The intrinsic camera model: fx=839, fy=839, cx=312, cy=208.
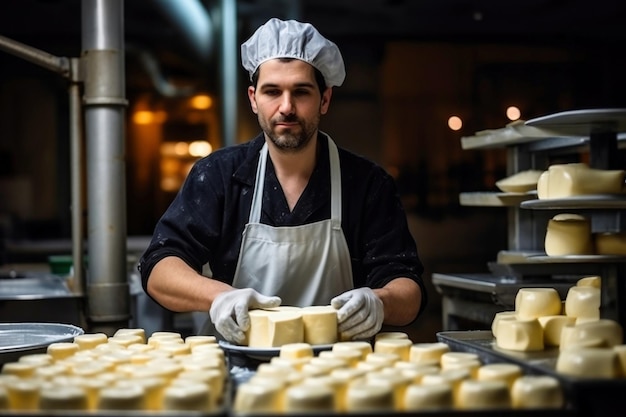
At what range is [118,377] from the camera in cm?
154

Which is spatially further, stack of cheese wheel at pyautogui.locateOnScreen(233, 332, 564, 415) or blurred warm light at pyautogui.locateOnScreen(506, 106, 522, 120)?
blurred warm light at pyautogui.locateOnScreen(506, 106, 522, 120)

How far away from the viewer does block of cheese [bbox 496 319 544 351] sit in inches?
71.6

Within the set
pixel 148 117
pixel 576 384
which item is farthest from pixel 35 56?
pixel 148 117

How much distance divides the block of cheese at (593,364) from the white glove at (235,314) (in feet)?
2.48

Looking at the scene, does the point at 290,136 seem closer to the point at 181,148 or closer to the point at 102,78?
the point at 102,78

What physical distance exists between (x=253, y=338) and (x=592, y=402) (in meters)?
0.80

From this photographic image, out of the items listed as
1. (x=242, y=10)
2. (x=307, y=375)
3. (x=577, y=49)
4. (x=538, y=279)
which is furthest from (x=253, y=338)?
(x=577, y=49)

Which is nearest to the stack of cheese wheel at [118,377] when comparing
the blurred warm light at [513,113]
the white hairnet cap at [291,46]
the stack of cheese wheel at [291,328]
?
the stack of cheese wheel at [291,328]

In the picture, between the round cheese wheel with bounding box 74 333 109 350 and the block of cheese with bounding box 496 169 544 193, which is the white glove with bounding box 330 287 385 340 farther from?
the block of cheese with bounding box 496 169 544 193

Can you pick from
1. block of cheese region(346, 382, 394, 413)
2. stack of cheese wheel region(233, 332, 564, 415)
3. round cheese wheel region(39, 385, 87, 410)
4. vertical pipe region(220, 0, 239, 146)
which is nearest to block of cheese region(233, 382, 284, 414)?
stack of cheese wheel region(233, 332, 564, 415)

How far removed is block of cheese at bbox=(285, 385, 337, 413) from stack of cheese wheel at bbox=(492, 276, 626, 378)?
0.48 m

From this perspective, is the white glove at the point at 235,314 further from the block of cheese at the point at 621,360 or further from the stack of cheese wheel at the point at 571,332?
the block of cheese at the point at 621,360

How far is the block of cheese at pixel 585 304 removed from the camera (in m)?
1.93

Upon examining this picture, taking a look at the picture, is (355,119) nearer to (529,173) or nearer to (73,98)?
(529,173)
